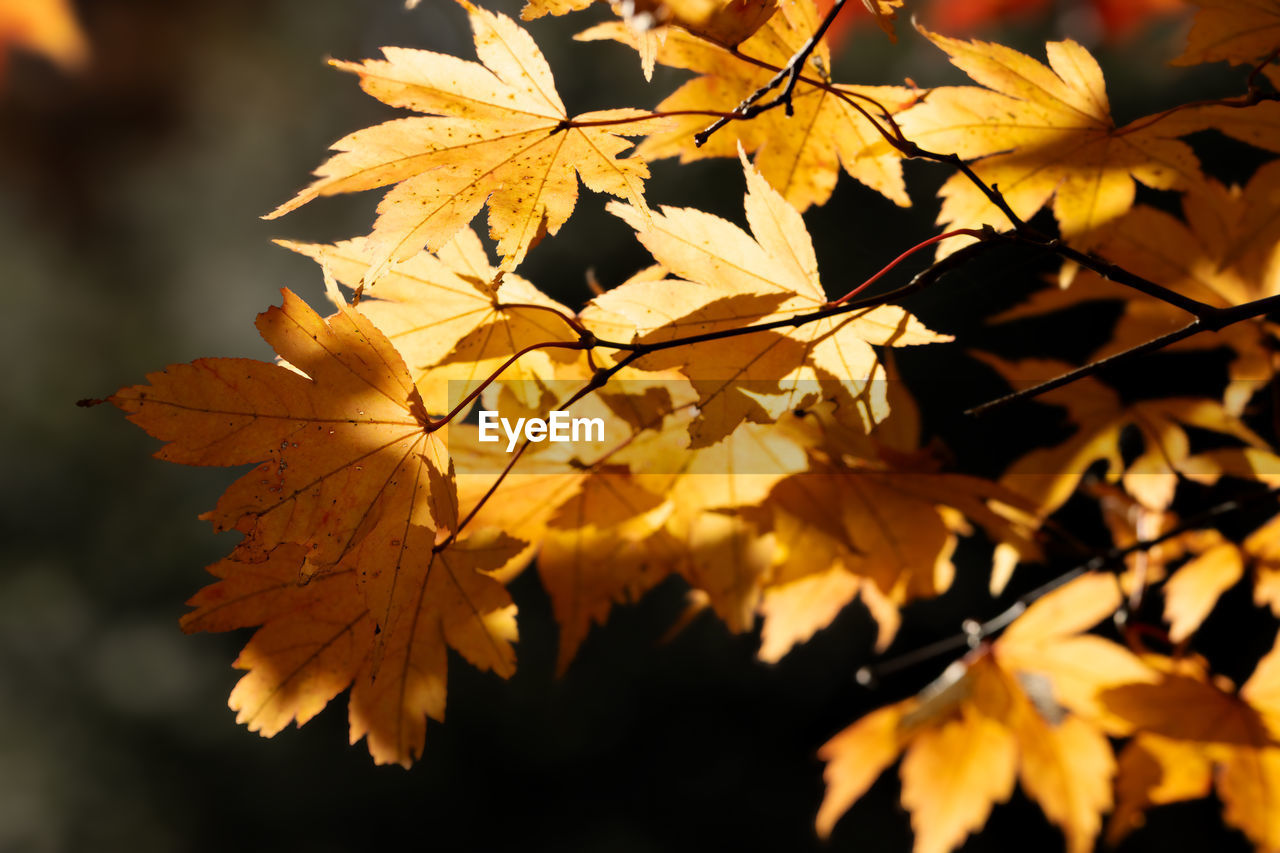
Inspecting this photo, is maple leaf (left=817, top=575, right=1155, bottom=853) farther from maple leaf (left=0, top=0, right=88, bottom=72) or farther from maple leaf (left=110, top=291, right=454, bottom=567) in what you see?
maple leaf (left=0, top=0, right=88, bottom=72)

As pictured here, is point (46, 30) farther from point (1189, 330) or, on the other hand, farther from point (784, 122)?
point (1189, 330)

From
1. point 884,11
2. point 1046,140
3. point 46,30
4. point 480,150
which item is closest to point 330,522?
point 480,150

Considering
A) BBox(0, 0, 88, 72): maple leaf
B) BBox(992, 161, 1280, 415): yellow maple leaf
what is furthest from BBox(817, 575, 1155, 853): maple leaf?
BBox(0, 0, 88, 72): maple leaf

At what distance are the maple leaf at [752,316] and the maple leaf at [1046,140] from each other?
133 mm

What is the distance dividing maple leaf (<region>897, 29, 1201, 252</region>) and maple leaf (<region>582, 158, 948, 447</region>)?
0.44 ft

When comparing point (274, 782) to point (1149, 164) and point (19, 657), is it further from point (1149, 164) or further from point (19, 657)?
point (1149, 164)

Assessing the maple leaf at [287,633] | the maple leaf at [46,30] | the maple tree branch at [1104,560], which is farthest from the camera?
the maple leaf at [46,30]

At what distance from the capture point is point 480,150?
526 mm

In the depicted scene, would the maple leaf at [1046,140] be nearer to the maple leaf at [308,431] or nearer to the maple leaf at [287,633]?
the maple leaf at [308,431]

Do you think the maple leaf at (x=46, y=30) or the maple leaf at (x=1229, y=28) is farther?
the maple leaf at (x=46, y=30)

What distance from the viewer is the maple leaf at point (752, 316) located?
1.64 feet

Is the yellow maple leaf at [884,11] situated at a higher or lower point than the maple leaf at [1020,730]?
higher

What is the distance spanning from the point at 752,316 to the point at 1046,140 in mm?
323

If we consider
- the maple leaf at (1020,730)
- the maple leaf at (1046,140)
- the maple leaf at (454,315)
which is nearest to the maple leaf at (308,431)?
the maple leaf at (454,315)
